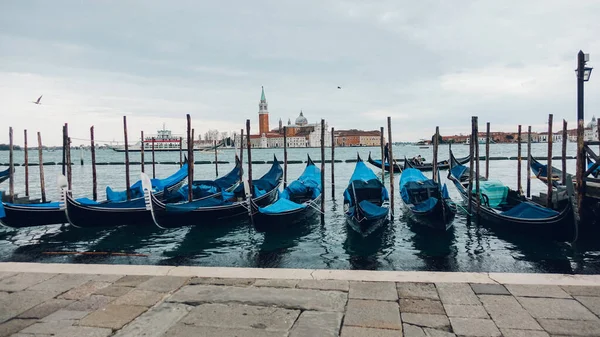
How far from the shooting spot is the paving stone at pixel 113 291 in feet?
11.0

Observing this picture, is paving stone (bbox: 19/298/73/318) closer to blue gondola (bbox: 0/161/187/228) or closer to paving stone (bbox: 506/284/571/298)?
paving stone (bbox: 506/284/571/298)

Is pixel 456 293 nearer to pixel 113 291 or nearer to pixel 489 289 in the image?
pixel 489 289

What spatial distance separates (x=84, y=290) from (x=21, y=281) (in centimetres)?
76

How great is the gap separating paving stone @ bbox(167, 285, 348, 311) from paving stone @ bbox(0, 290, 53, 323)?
3.45 ft

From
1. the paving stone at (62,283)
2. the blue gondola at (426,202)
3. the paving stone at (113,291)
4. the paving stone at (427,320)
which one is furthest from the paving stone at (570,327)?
the blue gondola at (426,202)

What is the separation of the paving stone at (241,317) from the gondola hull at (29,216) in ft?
21.1

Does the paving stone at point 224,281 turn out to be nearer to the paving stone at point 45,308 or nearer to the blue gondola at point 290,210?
the paving stone at point 45,308

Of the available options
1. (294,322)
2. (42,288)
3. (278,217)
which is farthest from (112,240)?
(294,322)

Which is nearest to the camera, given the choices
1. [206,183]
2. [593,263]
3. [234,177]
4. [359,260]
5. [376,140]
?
[593,263]

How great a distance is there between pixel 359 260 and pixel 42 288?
4.22 metres

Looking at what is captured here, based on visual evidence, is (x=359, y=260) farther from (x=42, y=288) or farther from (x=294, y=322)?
(x=42, y=288)

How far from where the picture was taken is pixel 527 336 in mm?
2506

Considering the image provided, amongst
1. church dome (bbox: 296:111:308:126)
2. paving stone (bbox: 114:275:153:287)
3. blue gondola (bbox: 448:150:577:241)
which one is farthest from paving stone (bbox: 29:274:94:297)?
church dome (bbox: 296:111:308:126)

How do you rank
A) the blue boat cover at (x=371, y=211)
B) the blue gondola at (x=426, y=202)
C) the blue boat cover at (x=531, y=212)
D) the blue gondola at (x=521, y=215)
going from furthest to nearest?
the blue gondola at (x=426, y=202) < the blue boat cover at (x=371, y=211) < the blue boat cover at (x=531, y=212) < the blue gondola at (x=521, y=215)
